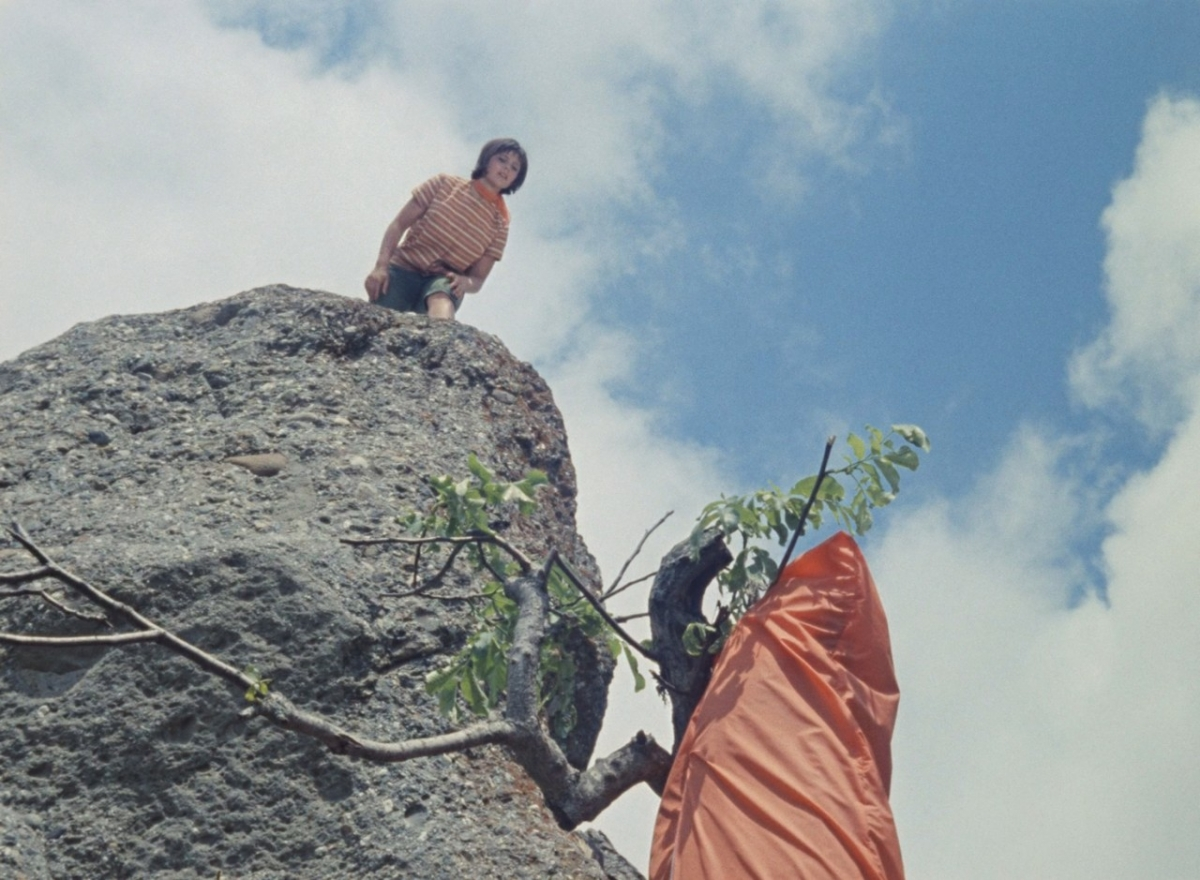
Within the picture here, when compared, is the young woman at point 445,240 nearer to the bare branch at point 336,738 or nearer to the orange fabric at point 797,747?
the orange fabric at point 797,747

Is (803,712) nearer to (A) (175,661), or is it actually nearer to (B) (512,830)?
(B) (512,830)

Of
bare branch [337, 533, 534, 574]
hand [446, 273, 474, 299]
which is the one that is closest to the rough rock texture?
bare branch [337, 533, 534, 574]

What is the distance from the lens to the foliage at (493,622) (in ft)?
13.5

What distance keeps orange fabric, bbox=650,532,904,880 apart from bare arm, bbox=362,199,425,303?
332cm

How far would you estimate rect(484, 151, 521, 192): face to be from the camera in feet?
23.2

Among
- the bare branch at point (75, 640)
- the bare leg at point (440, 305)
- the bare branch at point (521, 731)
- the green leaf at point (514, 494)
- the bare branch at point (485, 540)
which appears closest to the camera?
the bare branch at point (75, 640)

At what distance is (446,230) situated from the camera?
6945 mm

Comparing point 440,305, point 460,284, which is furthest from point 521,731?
point 460,284

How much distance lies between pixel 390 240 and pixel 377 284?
0.22 meters

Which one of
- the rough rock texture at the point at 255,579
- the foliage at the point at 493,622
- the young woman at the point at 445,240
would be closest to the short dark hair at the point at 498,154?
the young woman at the point at 445,240

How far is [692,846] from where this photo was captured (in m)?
3.56

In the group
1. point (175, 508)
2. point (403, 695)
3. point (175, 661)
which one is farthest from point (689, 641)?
point (175, 508)

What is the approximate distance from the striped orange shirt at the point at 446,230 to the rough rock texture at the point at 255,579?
90 cm

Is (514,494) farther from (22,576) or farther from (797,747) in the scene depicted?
(22,576)
